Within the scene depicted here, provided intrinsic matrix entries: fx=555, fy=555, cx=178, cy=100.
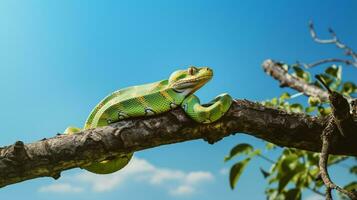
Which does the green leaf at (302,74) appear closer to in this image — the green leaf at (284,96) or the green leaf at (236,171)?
the green leaf at (284,96)

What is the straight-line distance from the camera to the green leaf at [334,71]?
6.43 metres

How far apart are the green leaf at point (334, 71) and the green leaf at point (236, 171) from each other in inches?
66.1

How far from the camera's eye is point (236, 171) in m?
5.50

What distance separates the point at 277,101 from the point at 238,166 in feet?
4.13

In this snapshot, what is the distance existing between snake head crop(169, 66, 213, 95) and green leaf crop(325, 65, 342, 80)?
10.5ft

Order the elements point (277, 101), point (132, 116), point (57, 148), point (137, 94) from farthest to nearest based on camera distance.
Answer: point (277, 101)
point (137, 94)
point (132, 116)
point (57, 148)

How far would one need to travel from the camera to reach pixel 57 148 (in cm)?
304

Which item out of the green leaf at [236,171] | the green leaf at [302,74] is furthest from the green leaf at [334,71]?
the green leaf at [236,171]

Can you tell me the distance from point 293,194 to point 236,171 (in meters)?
0.60

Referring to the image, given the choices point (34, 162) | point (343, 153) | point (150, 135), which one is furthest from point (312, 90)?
point (34, 162)

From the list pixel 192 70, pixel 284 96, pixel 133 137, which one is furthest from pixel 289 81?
pixel 133 137

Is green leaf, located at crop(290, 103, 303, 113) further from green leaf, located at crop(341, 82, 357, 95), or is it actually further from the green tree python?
the green tree python

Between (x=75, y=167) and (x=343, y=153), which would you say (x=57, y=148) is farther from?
(x=343, y=153)

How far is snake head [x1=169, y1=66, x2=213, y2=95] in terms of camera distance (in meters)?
3.47
